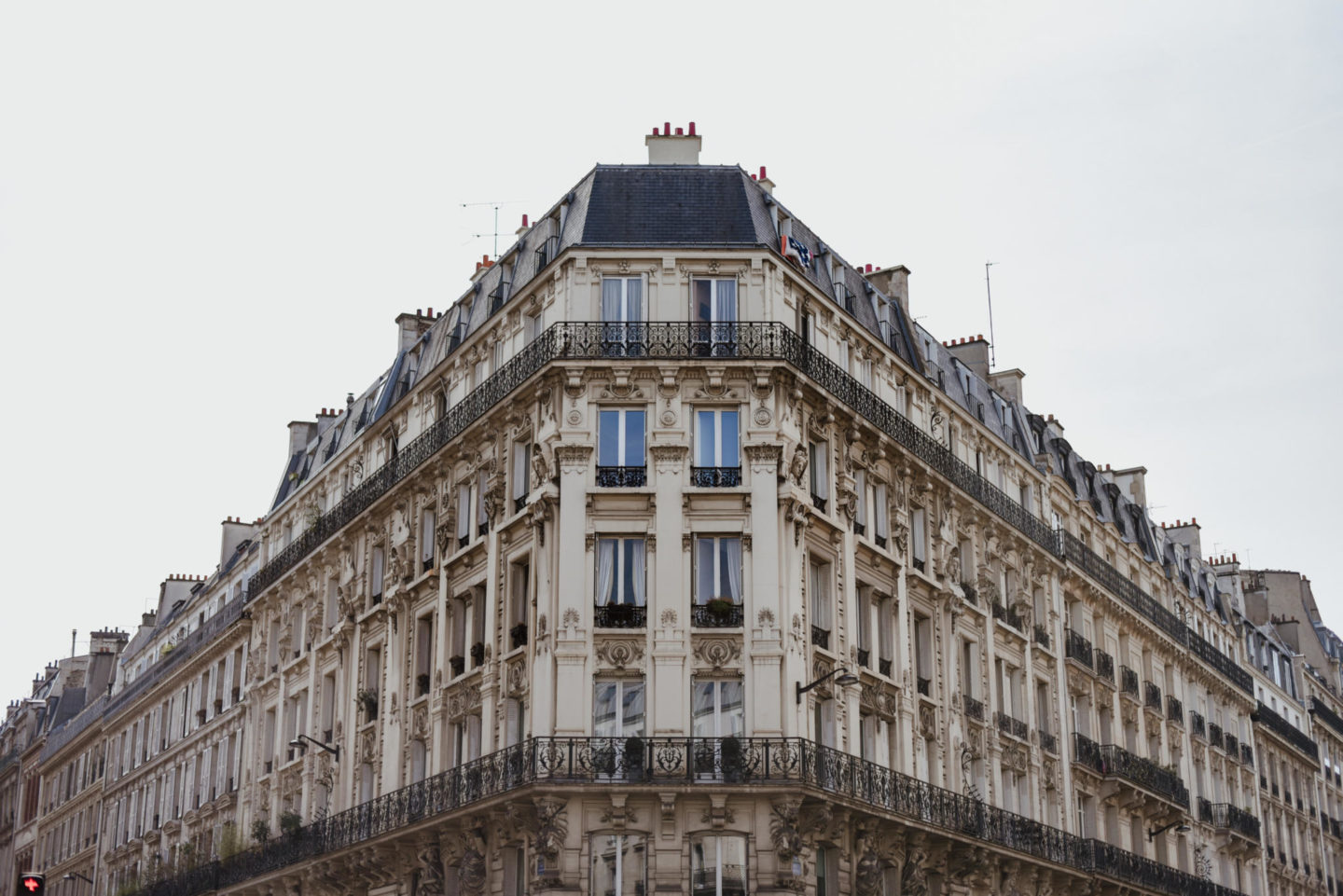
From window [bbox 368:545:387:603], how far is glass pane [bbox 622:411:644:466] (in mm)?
8648

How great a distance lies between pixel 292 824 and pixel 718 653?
41.5 ft

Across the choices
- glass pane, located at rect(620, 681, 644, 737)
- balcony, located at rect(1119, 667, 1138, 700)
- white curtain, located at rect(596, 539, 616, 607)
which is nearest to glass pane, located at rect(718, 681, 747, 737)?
glass pane, located at rect(620, 681, 644, 737)

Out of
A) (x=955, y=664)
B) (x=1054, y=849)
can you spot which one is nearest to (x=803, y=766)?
(x=955, y=664)

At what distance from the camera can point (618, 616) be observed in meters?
25.5

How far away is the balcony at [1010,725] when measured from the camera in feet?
106

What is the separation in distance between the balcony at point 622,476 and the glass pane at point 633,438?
12 cm

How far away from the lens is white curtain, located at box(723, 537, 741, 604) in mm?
25625

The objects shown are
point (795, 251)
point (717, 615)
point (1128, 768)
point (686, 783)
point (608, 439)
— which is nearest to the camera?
point (686, 783)

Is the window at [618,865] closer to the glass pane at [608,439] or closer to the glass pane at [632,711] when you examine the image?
the glass pane at [632,711]

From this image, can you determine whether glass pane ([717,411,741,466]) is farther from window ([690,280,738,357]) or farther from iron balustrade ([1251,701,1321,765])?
iron balustrade ([1251,701,1321,765])

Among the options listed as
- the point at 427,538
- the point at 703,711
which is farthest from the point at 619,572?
the point at 427,538

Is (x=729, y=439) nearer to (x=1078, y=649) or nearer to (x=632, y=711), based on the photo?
(x=632, y=711)

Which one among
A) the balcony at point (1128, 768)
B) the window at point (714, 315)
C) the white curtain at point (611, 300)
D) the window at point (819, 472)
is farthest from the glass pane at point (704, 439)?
the balcony at point (1128, 768)

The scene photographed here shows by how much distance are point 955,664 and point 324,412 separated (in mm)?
18446
